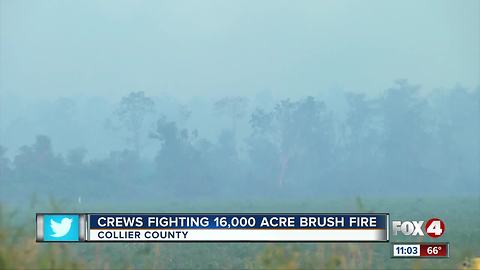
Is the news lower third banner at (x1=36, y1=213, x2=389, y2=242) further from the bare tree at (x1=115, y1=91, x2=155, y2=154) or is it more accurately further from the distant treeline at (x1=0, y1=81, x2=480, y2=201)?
the bare tree at (x1=115, y1=91, x2=155, y2=154)

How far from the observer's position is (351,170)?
127312 mm

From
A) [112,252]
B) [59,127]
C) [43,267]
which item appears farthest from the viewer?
[59,127]

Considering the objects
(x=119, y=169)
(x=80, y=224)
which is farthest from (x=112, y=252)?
(x=119, y=169)

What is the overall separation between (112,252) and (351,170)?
346ft

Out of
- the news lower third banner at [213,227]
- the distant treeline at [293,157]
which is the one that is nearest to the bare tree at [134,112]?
the distant treeline at [293,157]

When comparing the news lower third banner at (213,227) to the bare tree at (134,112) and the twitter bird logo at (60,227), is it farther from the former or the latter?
the bare tree at (134,112)

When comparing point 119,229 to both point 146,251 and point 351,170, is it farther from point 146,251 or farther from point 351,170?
point 351,170

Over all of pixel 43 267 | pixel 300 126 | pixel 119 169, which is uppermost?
pixel 300 126

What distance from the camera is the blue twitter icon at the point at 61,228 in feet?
35.1

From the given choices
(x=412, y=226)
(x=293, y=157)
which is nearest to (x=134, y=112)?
(x=293, y=157)

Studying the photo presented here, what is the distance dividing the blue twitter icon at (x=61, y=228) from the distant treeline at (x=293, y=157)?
94.4 meters

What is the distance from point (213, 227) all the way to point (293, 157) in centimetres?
11765

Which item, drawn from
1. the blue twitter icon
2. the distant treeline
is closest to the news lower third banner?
the blue twitter icon

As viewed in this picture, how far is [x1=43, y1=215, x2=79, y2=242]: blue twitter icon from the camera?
10.7 meters
